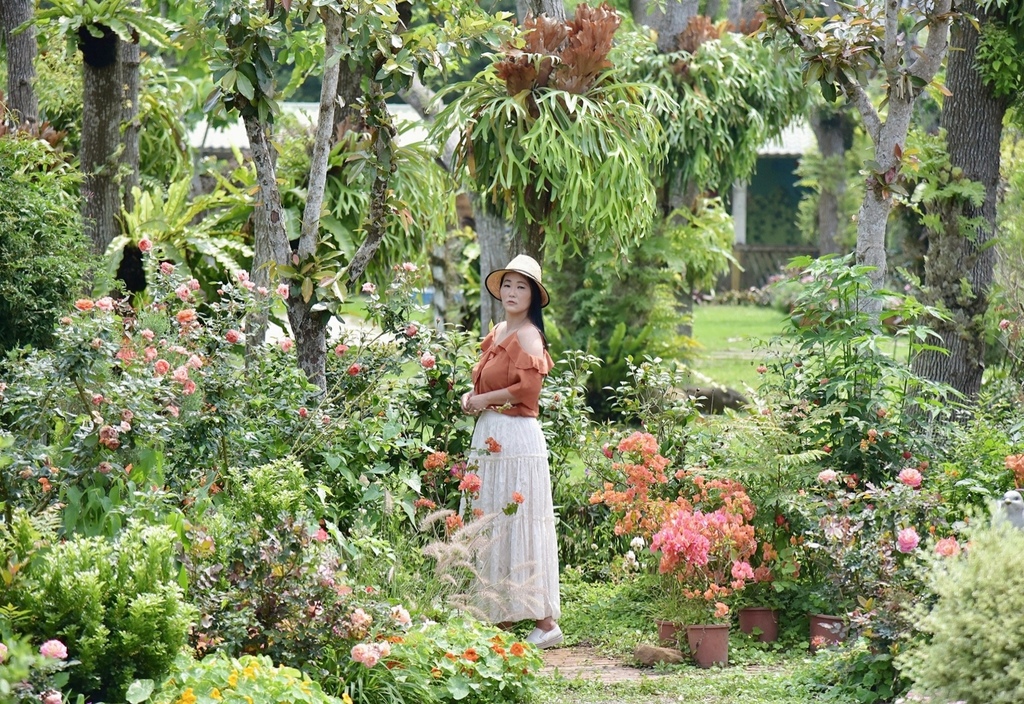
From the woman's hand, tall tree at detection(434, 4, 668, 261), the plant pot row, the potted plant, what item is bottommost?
the plant pot row

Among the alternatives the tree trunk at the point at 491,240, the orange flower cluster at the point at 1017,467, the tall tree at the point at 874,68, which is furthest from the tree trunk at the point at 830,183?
the orange flower cluster at the point at 1017,467

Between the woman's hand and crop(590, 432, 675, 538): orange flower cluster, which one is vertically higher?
the woman's hand

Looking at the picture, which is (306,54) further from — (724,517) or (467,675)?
(467,675)

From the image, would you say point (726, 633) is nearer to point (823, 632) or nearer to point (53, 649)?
point (823, 632)

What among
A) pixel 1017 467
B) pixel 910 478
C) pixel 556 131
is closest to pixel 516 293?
pixel 556 131

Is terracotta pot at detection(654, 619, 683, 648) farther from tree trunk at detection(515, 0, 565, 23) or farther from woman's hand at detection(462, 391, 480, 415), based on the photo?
tree trunk at detection(515, 0, 565, 23)

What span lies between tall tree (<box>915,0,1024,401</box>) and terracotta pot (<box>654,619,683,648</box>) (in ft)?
11.2

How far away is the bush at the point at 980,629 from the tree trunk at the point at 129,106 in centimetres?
573

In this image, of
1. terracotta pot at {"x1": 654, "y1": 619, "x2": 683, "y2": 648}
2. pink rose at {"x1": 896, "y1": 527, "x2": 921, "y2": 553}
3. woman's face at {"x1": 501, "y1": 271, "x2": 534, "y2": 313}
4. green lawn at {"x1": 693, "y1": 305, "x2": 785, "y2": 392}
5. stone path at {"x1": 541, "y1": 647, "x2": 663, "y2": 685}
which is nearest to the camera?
pink rose at {"x1": 896, "y1": 527, "x2": 921, "y2": 553}

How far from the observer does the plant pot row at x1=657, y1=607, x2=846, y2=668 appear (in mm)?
5555

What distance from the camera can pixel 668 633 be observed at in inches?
229

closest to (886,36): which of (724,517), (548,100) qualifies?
(548,100)

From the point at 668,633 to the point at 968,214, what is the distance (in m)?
4.22

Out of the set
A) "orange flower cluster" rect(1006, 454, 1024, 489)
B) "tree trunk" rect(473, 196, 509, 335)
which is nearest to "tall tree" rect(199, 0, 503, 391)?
"orange flower cluster" rect(1006, 454, 1024, 489)
